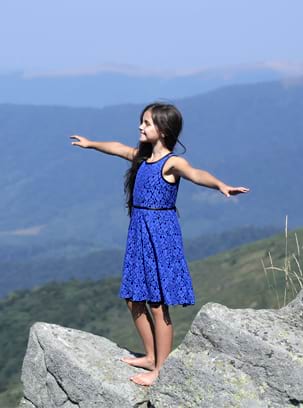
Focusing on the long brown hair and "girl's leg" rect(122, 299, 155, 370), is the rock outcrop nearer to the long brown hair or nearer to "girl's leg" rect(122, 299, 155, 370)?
"girl's leg" rect(122, 299, 155, 370)

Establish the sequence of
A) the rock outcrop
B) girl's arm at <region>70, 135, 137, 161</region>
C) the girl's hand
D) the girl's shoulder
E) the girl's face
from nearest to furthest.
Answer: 1. the girl's hand
2. the rock outcrop
3. the girl's shoulder
4. the girl's face
5. girl's arm at <region>70, 135, 137, 161</region>

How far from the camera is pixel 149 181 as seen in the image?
9.10m

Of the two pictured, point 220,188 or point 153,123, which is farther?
point 153,123

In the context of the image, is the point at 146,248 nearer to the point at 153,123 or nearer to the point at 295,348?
the point at 153,123

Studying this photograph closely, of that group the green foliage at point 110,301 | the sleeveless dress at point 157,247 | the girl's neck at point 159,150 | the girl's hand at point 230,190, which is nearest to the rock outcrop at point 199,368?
the sleeveless dress at point 157,247

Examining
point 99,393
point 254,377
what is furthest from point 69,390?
point 254,377

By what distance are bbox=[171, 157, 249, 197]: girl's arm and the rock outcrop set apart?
3.84 feet

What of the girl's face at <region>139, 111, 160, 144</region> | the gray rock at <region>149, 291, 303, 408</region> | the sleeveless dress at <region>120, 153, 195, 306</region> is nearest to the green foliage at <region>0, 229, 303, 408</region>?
the sleeveless dress at <region>120, 153, 195, 306</region>

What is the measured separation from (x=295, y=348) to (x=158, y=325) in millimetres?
1588

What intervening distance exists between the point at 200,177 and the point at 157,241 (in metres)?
0.95

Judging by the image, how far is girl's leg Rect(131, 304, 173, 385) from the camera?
8.98 metres

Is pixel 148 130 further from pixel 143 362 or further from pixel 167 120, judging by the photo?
pixel 143 362

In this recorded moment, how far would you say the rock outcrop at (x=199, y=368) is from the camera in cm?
788

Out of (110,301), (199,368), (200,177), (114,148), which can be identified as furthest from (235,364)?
(110,301)
